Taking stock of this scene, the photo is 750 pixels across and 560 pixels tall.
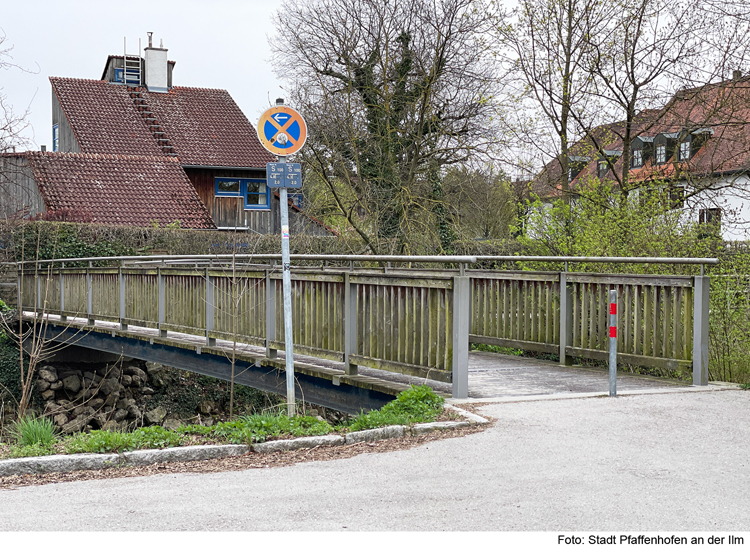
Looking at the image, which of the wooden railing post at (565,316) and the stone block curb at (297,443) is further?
the wooden railing post at (565,316)

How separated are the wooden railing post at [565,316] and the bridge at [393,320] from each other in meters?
0.01

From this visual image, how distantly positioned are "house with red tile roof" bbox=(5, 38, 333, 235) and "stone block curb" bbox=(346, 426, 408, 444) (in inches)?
Answer: 854

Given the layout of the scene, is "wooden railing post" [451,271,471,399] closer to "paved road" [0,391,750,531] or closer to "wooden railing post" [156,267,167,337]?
"paved road" [0,391,750,531]

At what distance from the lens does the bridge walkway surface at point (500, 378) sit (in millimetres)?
8461

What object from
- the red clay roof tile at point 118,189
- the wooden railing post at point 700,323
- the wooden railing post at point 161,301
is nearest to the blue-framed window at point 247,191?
the red clay roof tile at point 118,189

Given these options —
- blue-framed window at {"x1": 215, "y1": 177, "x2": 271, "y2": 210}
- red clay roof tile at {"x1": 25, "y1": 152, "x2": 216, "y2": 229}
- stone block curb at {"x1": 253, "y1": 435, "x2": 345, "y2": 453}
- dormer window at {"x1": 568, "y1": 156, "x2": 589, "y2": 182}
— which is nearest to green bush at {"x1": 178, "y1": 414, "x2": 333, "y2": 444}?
stone block curb at {"x1": 253, "y1": 435, "x2": 345, "y2": 453}

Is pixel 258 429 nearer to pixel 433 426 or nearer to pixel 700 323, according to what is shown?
pixel 433 426

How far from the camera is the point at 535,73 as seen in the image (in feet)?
60.0

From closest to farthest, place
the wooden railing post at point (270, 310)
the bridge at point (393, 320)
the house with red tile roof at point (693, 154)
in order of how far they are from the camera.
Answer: the bridge at point (393, 320), the wooden railing post at point (270, 310), the house with red tile roof at point (693, 154)

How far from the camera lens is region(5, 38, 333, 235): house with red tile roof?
98.8 ft

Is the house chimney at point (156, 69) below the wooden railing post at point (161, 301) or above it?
above

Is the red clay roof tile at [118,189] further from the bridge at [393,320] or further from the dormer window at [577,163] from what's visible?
the bridge at [393,320]

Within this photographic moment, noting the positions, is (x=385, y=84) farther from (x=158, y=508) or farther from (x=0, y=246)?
(x=158, y=508)

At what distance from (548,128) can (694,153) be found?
11.7ft
